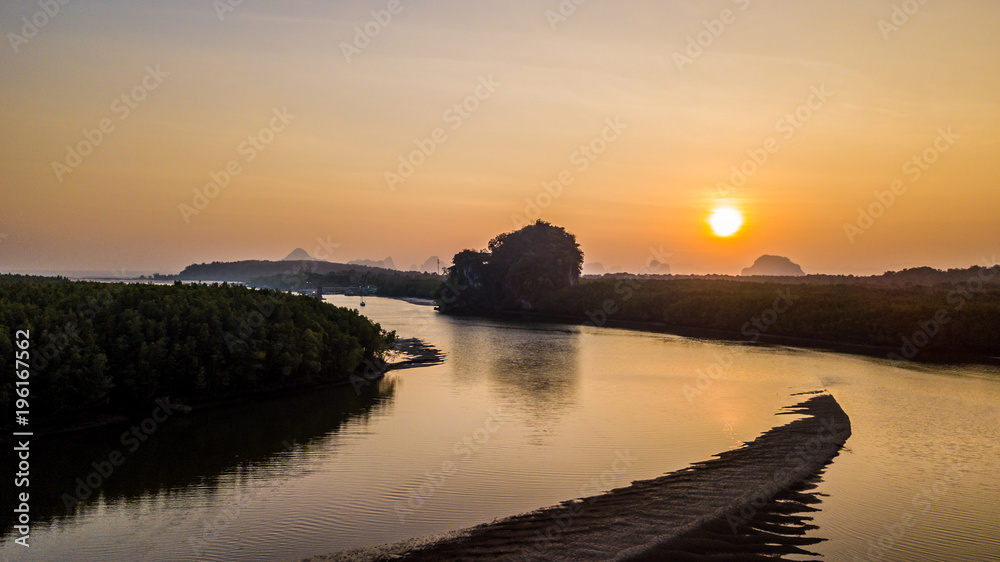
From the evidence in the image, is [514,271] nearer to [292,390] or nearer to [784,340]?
[784,340]

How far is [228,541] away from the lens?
46.9 ft

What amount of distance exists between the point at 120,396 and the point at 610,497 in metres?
20.0

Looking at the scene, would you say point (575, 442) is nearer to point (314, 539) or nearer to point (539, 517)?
point (539, 517)

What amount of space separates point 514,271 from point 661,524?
10446 cm

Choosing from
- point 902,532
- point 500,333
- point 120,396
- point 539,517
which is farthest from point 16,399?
point 500,333

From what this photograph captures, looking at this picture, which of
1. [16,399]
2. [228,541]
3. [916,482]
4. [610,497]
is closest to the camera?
[228,541]

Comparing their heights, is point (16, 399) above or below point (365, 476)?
above

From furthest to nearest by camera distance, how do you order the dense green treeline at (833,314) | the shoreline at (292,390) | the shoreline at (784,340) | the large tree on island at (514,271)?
the large tree on island at (514,271) → the dense green treeline at (833,314) → the shoreline at (784,340) → the shoreline at (292,390)

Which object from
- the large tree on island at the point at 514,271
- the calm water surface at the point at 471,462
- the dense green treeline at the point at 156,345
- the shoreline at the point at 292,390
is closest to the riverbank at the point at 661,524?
the calm water surface at the point at 471,462

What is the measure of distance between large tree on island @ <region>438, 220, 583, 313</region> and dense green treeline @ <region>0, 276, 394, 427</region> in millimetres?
79412

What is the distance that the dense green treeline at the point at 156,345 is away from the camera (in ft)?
78.5

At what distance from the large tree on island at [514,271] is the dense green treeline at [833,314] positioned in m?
13.0

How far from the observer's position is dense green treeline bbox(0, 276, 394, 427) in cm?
2392

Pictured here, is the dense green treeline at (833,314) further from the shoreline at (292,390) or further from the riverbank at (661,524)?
the riverbank at (661,524)
